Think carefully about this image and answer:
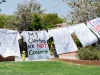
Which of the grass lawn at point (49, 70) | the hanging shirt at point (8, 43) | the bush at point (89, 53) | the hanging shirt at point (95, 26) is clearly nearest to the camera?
the grass lawn at point (49, 70)

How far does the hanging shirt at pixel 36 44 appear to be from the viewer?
10.7 meters

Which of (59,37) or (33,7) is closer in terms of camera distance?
(59,37)

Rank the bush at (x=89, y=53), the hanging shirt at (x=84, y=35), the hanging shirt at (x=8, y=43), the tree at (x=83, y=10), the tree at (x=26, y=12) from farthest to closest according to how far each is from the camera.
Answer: the tree at (x=26, y=12)
the tree at (x=83, y=10)
the bush at (x=89, y=53)
the hanging shirt at (x=8, y=43)
the hanging shirt at (x=84, y=35)

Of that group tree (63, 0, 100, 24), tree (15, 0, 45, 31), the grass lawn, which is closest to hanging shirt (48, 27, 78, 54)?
the grass lawn

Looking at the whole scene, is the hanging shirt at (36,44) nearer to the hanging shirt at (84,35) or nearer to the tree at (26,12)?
the hanging shirt at (84,35)

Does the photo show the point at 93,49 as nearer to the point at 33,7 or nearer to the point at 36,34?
the point at 36,34

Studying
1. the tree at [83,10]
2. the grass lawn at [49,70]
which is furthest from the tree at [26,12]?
the grass lawn at [49,70]

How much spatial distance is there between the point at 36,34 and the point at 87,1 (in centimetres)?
1094

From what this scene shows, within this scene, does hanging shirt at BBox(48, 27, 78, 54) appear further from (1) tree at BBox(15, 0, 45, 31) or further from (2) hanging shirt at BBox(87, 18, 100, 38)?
(1) tree at BBox(15, 0, 45, 31)

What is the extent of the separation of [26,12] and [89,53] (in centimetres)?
2212

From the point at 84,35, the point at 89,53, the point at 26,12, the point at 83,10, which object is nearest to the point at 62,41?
the point at 84,35

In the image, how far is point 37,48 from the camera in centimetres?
1084

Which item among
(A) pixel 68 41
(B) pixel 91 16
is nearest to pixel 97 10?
(B) pixel 91 16

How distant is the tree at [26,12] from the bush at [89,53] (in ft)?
59.0
